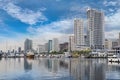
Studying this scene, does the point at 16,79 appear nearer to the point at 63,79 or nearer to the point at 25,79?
the point at 25,79

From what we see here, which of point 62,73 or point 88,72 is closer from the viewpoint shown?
point 88,72

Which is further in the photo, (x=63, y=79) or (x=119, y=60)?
(x=119, y=60)

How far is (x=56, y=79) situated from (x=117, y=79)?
12438 mm

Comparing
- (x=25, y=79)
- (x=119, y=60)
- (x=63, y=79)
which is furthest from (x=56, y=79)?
(x=119, y=60)

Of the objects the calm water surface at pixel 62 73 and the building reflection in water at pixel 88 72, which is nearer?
the building reflection in water at pixel 88 72

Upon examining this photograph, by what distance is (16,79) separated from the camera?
5556 cm

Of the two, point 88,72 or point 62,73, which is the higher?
point 88,72

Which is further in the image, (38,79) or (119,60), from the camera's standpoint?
(119,60)

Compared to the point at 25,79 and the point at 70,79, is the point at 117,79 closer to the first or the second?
the point at 70,79

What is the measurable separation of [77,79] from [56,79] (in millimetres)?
4328

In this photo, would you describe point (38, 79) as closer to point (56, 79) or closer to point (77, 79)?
point (56, 79)

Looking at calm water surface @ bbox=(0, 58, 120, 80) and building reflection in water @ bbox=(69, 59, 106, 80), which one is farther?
calm water surface @ bbox=(0, 58, 120, 80)

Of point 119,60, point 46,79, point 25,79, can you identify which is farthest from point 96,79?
point 119,60

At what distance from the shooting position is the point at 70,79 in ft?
181
